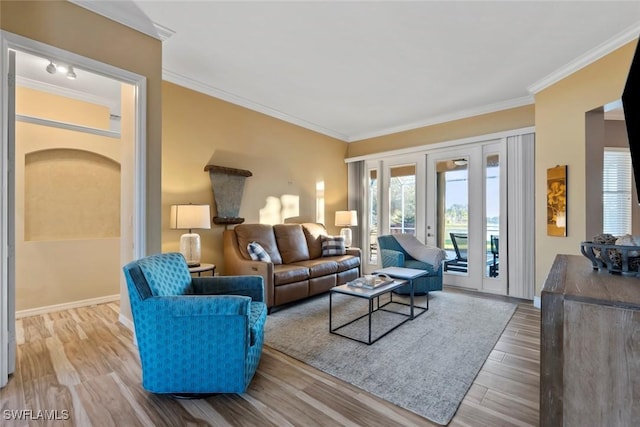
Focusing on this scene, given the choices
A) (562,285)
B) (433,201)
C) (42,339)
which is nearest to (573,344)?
(562,285)

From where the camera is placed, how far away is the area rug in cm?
203

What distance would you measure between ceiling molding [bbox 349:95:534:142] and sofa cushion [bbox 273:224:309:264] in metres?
2.63

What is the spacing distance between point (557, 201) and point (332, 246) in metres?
2.96

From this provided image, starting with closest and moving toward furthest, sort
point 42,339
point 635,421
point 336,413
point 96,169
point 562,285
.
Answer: point 635,421 < point 562,285 < point 336,413 < point 42,339 < point 96,169

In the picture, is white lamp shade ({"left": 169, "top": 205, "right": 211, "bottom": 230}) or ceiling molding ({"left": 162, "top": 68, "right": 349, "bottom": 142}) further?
ceiling molding ({"left": 162, "top": 68, "right": 349, "bottom": 142})

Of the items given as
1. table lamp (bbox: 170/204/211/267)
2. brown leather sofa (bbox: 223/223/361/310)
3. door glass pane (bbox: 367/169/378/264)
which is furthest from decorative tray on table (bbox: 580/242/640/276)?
door glass pane (bbox: 367/169/378/264)

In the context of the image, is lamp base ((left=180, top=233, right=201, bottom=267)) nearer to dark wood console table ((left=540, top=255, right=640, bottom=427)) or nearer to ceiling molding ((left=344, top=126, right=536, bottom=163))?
dark wood console table ((left=540, top=255, right=640, bottom=427))

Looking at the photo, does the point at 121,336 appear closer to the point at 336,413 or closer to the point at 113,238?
the point at 113,238

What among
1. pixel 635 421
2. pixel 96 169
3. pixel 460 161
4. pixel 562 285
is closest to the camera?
pixel 635 421

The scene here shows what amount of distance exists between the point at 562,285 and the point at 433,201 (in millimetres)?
4285

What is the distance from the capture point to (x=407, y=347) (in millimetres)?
2664

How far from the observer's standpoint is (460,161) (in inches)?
194

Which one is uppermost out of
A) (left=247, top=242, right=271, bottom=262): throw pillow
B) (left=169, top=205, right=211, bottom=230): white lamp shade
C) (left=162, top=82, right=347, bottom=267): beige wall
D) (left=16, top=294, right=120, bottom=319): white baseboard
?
(left=162, top=82, right=347, bottom=267): beige wall

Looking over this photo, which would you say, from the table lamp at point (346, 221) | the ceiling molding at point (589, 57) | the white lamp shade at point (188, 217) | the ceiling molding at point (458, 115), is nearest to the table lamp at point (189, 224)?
the white lamp shade at point (188, 217)
